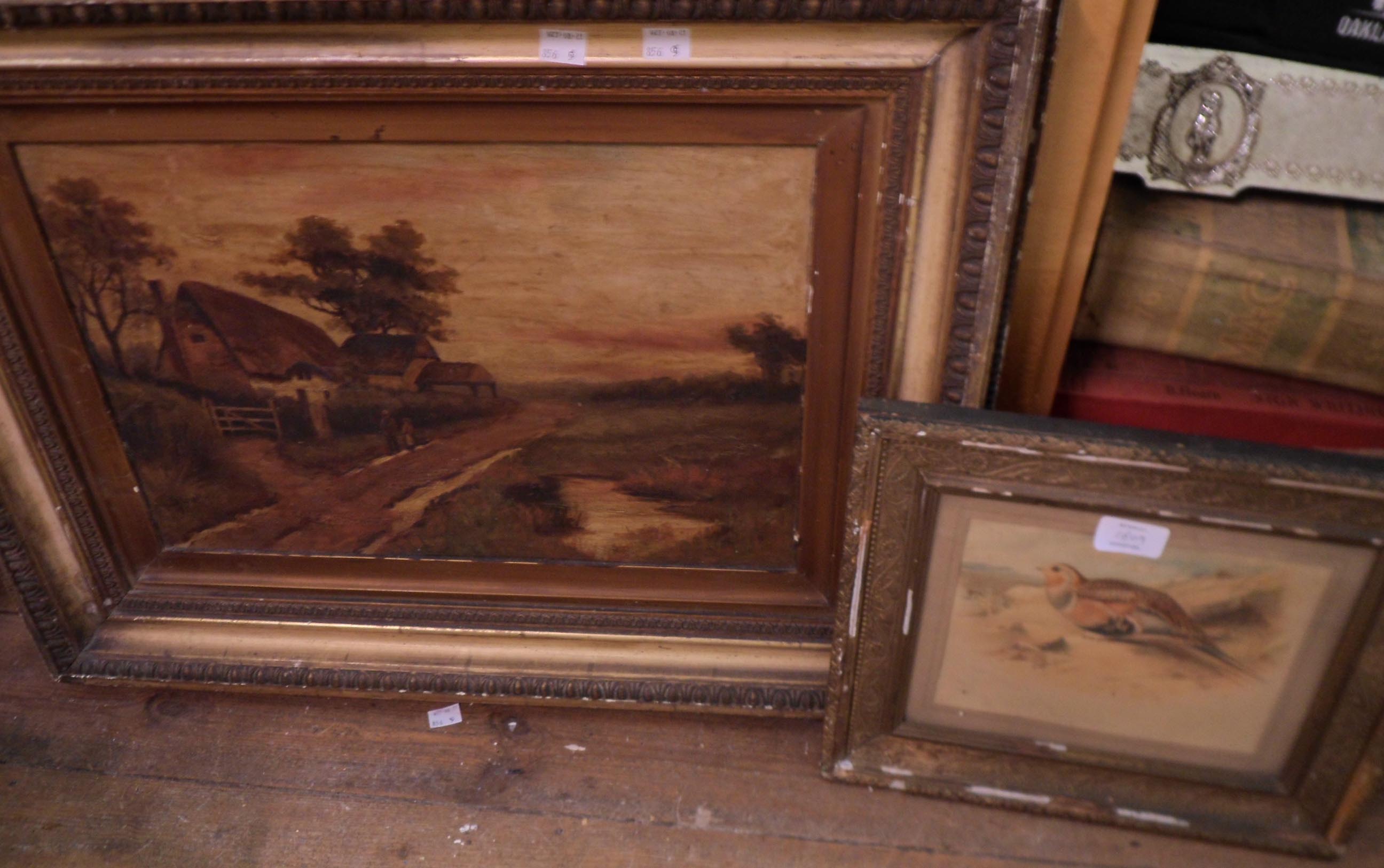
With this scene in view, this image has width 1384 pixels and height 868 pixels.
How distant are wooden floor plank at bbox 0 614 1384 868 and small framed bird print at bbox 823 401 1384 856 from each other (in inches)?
2.6

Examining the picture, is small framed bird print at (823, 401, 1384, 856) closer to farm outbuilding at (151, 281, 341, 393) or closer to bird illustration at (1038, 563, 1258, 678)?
bird illustration at (1038, 563, 1258, 678)

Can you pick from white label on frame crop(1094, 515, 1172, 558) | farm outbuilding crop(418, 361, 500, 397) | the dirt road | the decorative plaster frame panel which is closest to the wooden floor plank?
the dirt road

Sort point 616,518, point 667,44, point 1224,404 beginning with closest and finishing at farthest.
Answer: point 667,44, point 1224,404, point 616,518

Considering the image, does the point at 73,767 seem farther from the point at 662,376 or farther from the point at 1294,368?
the point at 1294,368

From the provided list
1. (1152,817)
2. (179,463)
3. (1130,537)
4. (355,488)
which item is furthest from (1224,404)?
(179,463)

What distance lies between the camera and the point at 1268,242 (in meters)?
1.33

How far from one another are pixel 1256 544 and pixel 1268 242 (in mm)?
468

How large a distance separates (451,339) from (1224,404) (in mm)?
1154

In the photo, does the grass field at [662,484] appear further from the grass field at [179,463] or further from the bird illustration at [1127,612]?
the bird illustration at [1127,612]

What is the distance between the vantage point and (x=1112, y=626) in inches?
49.8

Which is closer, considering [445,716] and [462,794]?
[462,794]

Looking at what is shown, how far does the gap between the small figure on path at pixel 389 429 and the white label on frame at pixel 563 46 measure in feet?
1.94

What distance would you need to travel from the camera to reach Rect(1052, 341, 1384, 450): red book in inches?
52.9

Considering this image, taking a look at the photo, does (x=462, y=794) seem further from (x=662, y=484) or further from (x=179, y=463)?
(x=179, y=463)
